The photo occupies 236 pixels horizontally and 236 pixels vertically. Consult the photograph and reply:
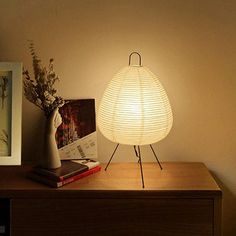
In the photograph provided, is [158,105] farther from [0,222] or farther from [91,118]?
[0,222]

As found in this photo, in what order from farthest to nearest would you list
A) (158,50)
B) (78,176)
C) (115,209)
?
1. (158,50)
2. (78,176)
3. (115,209)

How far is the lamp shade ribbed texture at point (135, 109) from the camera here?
1.41 metres

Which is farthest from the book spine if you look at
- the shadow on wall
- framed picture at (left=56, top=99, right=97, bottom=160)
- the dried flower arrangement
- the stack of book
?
the shadow on wall

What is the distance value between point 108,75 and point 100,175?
1.37 feet

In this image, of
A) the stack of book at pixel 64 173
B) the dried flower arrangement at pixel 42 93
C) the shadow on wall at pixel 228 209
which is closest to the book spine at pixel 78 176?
the stack of book at pixel 64 173

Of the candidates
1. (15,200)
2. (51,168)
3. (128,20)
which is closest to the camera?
(15,200)

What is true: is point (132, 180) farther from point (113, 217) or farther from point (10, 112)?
point (10, 112)

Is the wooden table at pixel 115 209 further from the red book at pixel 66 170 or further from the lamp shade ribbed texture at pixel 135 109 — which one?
the lamp shade ribbed texture at pixel 135 109

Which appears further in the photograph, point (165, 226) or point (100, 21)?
point (100, 21)

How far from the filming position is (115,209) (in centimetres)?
139

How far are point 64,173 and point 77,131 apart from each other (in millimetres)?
274

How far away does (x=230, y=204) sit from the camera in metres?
1.77

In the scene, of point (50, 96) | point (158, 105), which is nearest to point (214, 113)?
point (158, 105)

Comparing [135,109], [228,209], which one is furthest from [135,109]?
[228,209]
